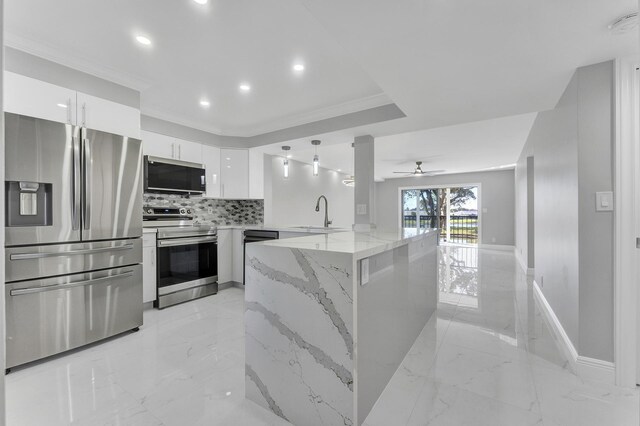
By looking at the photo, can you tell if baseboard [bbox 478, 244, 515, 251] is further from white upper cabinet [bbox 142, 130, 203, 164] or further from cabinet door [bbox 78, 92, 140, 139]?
cabinet door [bbox 78, 92, 140, 139]

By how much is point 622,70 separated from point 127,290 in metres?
4.21

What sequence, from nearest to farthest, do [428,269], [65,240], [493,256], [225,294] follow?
[65,240] < [428,269] < [225,294] < [493,256]

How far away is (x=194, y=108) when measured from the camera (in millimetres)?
3609

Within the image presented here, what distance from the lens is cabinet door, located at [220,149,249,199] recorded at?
14.7 ft

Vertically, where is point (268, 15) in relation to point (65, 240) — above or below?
above

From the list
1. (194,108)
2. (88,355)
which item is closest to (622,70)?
(194,108)

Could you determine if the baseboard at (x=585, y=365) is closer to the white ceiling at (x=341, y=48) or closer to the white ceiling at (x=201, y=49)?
the white ceiling at (x=341, y=48)

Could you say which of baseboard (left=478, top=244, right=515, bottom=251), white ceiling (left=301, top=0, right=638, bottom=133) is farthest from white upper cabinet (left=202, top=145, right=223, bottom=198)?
baseboard (left=478, top=244, right=515, bottom=251)

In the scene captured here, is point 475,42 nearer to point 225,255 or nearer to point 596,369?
point 596,369

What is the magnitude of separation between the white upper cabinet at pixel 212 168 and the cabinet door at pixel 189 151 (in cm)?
8

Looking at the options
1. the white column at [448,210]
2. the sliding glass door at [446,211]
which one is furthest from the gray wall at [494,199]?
the white column at [448,210]

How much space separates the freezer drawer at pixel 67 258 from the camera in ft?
6.85

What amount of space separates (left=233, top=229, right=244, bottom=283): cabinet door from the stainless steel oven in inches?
12.4

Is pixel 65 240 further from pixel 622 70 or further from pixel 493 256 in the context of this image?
pixel 493 256
